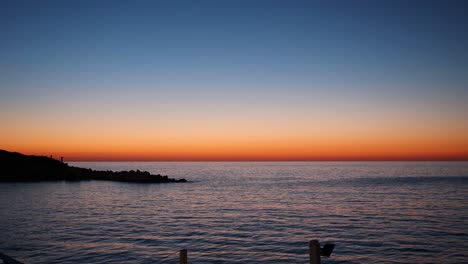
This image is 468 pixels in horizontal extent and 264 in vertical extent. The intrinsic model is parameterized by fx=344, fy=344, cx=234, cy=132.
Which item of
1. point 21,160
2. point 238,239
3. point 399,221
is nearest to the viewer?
point 238,239

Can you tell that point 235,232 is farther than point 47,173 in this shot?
No

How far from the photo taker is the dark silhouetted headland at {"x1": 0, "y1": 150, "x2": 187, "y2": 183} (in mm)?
101312

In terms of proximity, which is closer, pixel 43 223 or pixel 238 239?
pixel 238 239

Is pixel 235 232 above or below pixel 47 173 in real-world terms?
below

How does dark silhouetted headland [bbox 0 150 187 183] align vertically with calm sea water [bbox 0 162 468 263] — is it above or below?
above

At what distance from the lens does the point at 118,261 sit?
2016cm

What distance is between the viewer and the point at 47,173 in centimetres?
10519

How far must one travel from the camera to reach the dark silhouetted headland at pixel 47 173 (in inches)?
3989

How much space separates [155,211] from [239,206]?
11.3 m

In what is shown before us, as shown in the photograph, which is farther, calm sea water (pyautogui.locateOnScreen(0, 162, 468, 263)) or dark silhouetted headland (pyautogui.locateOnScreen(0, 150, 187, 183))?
dark silhouetted headland (pyautogui.locateOnScreen(0, 150, 187, 183))

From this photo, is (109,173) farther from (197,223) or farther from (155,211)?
(197,223)

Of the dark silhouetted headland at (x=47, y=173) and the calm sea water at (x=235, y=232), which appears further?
the dark silhouetted headland at (x=47, y=173)

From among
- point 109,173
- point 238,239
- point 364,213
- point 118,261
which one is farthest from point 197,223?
point 109,173

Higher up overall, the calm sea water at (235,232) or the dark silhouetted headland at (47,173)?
the dark silhouetted headland at (47,173)
